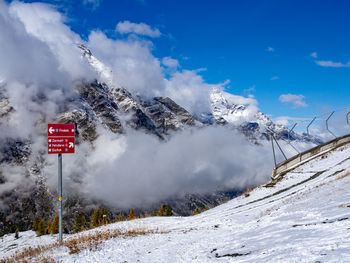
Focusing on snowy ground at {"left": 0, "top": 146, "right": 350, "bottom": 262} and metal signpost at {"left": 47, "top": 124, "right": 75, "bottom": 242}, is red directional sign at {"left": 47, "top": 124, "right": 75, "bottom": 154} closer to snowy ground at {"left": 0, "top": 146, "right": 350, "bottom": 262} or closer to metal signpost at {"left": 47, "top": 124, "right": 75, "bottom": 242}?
metal signpost at {"left": 47, "top": 124, "right": 75, "bottom": 242}

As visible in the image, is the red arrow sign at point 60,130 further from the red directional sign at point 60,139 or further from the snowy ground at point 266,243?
the snowy ground at point 266,243

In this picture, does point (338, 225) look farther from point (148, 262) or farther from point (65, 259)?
point (65, 259)

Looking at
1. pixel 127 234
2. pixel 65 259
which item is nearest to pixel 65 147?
pixel 127 234

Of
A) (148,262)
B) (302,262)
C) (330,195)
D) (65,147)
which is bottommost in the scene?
(148,262)

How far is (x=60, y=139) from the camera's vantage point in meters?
18.6

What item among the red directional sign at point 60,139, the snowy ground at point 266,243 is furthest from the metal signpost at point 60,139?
the snowy ground at point 266,243

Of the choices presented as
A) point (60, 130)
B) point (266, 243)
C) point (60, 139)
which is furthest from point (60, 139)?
A: point (266, 243)

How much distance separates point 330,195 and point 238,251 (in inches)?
269

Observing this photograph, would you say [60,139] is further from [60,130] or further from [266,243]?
[266,243]

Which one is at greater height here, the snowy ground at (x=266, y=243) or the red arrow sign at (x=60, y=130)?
the red arrow sign at (x=60, y=130)

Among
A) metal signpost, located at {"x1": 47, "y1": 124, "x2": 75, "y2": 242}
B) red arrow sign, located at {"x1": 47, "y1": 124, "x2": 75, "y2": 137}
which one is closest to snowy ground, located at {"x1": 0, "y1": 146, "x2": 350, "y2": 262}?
metal signpost, located at {"x1": 47, "y1": 124, "x2": 75, "y2": 242}

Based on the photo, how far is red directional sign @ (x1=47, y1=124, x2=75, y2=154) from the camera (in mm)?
18250

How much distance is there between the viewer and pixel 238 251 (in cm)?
875

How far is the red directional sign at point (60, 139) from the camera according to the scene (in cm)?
1825
